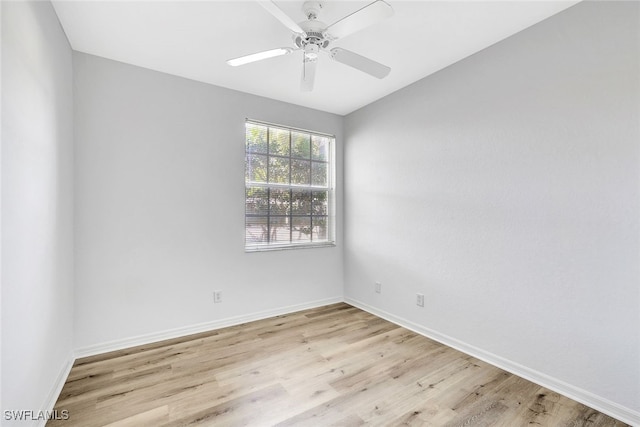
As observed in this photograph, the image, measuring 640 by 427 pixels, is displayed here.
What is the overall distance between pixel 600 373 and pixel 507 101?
188cm

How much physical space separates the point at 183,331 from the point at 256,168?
5.86 feet

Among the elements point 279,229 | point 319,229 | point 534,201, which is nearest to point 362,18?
point 534,201

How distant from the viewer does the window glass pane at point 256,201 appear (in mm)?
3088

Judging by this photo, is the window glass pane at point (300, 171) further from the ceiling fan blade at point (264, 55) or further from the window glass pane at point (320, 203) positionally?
the ceiling fan blade at point (264, 55)

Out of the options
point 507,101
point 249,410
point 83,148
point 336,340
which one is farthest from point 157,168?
point 507,101

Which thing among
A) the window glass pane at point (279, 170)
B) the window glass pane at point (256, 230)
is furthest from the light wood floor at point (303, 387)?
the window glass pane at point (279, 170)

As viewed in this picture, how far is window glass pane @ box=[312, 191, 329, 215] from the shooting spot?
360cm

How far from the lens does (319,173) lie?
363 centimetres

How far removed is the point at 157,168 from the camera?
2.58 m

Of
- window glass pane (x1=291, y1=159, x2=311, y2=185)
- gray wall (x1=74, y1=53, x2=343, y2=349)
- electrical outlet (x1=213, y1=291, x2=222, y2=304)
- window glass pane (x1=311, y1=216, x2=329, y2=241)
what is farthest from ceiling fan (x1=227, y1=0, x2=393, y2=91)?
electrical outlet (x1=213, y1=291, x2=222, y2=304)

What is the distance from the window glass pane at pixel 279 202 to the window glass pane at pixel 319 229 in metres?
0.44

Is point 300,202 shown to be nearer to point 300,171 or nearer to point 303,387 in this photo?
point 300,171

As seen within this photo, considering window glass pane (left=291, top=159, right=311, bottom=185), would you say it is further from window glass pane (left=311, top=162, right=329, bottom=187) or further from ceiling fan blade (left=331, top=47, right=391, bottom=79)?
ceiling fan blade (left=331, top=47, right=391, bottom=79)

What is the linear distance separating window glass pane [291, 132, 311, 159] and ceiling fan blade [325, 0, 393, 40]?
1747mm
